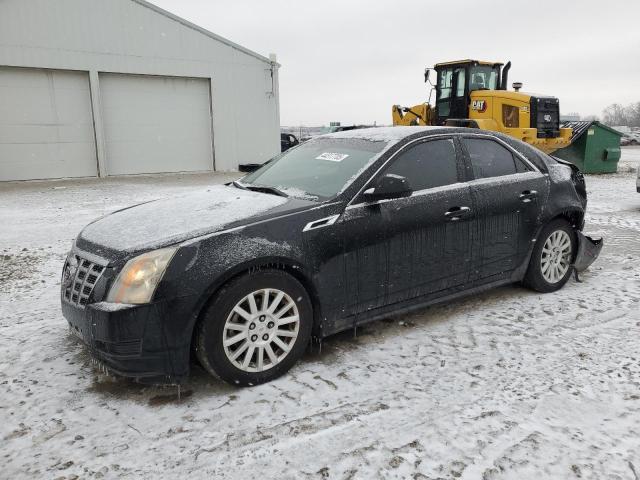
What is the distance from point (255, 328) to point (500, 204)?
2300 mm

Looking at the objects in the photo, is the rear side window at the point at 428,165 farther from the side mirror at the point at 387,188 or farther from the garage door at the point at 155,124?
the garage door at the point at 155,124

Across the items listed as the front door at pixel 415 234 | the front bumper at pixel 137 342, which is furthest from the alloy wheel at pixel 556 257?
the front bumper at pixel 137 342

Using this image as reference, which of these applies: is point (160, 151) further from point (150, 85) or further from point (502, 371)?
point (502, 371)

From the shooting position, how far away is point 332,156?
4047 mm

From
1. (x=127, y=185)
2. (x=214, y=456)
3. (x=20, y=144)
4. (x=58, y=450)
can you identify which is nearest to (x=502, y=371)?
(x=214, y=456)

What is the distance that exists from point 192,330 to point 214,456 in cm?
71

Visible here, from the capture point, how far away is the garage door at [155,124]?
16688mm

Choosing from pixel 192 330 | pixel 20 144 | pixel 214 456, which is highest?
pixel 20 144

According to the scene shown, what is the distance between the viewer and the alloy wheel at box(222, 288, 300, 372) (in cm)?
302

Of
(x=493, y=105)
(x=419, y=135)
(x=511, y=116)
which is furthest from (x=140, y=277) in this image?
(x=511, y=116)

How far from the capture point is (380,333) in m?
3.93

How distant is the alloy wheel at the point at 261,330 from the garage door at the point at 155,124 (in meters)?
15.3

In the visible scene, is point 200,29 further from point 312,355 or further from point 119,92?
point 312,355

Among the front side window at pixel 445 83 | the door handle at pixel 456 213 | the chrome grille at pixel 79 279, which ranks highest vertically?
the front side window at pixel 445 83
